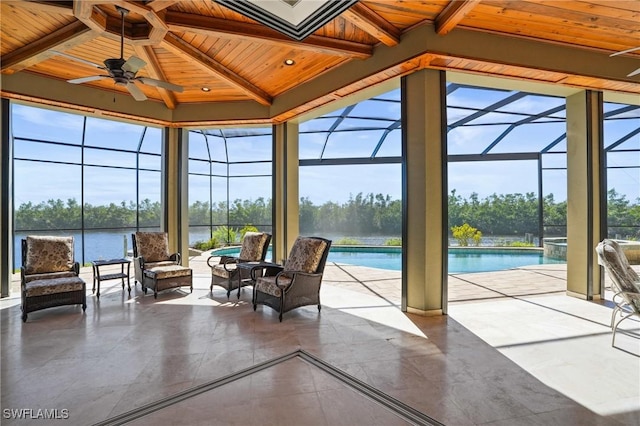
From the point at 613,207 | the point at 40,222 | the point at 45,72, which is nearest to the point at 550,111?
the point at 613,207

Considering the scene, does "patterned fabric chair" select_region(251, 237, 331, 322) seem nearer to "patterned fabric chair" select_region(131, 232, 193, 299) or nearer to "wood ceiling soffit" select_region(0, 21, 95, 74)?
"patterned fabric chair" select_region(131, 232, 193, 299)

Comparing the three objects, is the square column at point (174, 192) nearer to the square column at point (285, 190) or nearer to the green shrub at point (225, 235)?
the square column at point (285, 190)

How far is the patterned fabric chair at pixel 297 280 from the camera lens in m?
4.03

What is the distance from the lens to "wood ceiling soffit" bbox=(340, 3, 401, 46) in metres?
3.28

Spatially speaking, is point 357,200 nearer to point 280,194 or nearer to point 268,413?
point 280,194

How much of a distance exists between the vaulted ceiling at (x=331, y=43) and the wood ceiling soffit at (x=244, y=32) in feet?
0.04

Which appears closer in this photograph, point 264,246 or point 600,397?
point 600,397

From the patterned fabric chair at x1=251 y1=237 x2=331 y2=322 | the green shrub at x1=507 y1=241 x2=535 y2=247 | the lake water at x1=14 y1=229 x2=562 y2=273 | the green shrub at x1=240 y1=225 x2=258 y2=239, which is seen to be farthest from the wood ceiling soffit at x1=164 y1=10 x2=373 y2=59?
the green shrub at x1=507 y1=241 x2=535 y2=247

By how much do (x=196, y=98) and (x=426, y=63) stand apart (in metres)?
4.50

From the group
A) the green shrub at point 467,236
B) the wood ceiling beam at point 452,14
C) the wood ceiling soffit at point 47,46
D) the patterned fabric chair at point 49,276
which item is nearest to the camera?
the wood ceiling beam at point 452,14

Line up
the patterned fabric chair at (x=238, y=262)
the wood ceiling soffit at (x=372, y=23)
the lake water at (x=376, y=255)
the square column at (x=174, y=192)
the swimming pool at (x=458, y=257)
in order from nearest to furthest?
the wood ceiling soffit at (x=372, y=23), the patterned fabric chair at (x=238, y=262), the square column at (x=174, y=192), the lake water at (x=376, y=255), the swimming pool at (x=458, y=257)

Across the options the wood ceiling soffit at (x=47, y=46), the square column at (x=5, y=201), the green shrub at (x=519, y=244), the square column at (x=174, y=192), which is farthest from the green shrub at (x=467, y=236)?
the square column at (x=5, y=201)

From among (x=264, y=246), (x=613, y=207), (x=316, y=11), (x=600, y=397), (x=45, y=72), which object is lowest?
(x=600, y=397)

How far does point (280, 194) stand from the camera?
6477 millimetres
